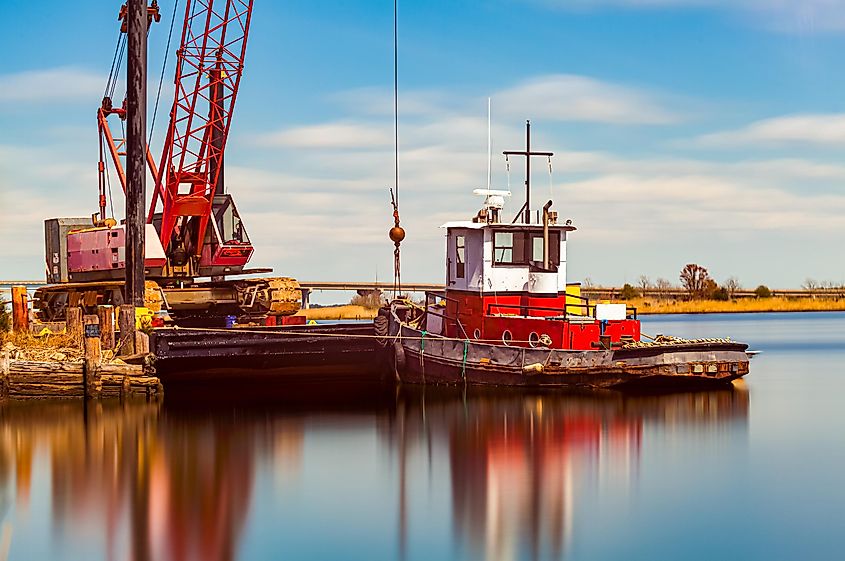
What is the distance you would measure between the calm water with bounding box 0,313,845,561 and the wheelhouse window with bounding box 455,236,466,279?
2856mm

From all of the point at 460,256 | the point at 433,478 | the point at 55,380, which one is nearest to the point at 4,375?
the point at 55,380

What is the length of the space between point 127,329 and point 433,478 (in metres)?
10.5

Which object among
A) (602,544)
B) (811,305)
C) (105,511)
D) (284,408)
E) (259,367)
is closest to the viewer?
(602,544)

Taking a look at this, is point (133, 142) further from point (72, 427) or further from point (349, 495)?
point (349, 495)

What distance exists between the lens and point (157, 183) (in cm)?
3897

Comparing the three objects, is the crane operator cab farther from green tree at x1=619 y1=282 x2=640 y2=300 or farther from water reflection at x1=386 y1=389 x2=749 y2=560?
green tree at x1=619 y1=282 x2=640 y2=300

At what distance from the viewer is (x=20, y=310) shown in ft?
107

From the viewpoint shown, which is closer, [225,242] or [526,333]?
[526,333]

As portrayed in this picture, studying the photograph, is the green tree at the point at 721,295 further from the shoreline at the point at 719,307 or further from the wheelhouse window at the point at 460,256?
the wheelhouse window at the point at 460,256

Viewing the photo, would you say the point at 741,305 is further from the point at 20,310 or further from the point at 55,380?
the point at 55,380

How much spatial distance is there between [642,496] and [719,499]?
109 cm

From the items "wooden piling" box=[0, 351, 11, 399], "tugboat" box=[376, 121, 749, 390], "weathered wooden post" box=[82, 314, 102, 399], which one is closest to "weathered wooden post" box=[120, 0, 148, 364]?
"weathered wooden post" box=[82, 314, 102, 399]

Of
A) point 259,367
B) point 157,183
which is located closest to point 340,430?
point 259,367

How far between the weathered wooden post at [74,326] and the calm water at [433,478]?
3.29 m
